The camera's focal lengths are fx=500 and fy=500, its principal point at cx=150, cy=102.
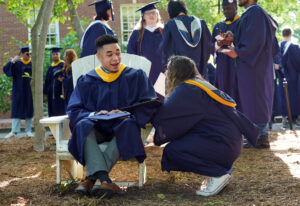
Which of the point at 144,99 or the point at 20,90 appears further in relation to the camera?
the point at 20,90

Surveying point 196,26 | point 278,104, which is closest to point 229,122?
point 196,26

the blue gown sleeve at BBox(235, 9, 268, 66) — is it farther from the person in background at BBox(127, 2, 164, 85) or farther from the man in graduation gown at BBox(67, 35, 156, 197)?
the man in graduation gown at BBox(67, 35, 156, 197)

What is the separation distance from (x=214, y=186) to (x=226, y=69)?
323 cm

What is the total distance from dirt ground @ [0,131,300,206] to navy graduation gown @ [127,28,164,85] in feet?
4.99

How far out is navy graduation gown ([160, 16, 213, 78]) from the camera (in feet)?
23.8

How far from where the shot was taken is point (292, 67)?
12016 mm

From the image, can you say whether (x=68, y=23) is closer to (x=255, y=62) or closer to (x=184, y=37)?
(x=184, y=37)

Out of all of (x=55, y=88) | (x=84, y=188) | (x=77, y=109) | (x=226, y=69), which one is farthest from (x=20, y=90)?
(x=84, y=188)

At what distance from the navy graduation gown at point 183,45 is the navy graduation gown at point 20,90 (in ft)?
14.2

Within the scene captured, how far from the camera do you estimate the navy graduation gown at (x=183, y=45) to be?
725 cm

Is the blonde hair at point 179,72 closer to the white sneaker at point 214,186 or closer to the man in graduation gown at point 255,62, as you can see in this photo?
the white sneaker at point 214,186

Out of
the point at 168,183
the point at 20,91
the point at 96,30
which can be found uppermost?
the point at 96,30

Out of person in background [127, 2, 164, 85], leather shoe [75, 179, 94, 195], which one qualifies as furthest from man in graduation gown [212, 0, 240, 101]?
leather shoe [75, 179, 94, 195]

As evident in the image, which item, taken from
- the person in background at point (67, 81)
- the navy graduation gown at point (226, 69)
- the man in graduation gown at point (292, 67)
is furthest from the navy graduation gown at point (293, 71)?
the person in background at point (67, 81)
